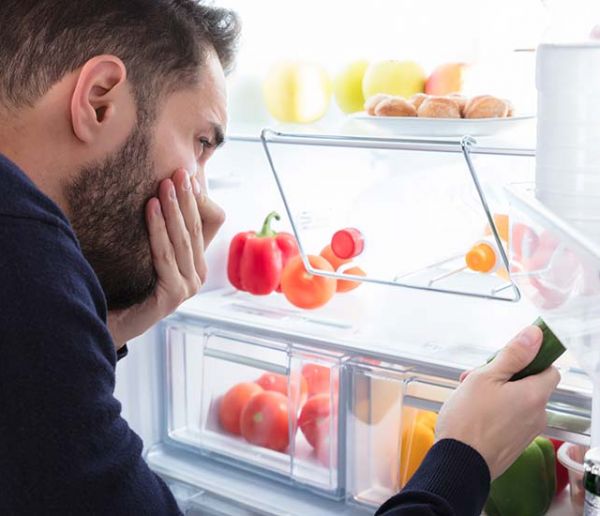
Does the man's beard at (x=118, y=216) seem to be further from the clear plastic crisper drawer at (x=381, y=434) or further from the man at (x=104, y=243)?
the clear plastic crisper drawer at (x=381, y=434)

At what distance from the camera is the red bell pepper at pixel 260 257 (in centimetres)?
169

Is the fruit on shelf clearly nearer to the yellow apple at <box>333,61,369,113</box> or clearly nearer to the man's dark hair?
the yellow apple at <box>333,61,369,113</box>

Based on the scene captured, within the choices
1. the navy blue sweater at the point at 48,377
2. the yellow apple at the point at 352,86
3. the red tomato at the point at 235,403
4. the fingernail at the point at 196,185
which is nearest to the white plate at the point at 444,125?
the yellow apple at the point at 352,86

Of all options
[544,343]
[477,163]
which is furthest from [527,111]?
[544,343]

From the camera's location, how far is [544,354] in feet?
3.37

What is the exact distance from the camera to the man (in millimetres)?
765

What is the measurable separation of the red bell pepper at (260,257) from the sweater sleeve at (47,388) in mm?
906

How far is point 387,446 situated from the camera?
1483 millimetres

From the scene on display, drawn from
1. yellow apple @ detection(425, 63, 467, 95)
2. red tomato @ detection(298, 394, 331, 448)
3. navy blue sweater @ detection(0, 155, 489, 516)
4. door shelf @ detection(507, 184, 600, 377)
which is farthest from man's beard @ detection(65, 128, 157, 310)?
yellow apple @ detection(425, 63, 467, 95)

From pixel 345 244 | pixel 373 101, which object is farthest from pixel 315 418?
pixel 373 101

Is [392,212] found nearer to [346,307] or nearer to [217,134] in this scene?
[346,307]

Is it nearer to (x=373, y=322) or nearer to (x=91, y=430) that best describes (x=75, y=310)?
(x=91, y=430)

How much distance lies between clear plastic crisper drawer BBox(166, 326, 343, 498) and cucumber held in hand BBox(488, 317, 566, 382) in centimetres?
50

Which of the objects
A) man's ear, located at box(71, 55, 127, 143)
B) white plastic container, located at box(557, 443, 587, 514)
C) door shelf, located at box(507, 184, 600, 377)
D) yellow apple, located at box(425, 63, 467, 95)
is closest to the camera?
door shelf, located at box(507, 184, 600, 377)
